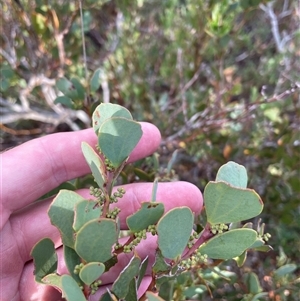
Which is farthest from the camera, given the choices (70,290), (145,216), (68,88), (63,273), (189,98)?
(189,98)

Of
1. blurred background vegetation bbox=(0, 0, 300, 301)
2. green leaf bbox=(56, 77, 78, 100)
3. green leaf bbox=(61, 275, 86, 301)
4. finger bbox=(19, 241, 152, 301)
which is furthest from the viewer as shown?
blurred background vegetation bbox=(0, 0, 300, 301)

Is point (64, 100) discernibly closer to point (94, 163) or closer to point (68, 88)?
point (68, 88)

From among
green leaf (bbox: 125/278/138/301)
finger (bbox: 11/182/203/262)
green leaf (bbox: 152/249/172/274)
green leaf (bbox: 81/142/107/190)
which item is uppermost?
green leaf (bbox: 81/142/107/190)

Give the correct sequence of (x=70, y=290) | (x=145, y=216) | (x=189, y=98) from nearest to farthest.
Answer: (x=70, y=290) < (x=145, y=216) < (x=189, y=98)

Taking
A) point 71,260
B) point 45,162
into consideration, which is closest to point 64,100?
point 45,162

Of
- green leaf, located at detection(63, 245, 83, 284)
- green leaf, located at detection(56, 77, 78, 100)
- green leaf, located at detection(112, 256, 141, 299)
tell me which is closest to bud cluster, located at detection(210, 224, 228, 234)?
green leaf, located at detection(112, 256, 141, 299)

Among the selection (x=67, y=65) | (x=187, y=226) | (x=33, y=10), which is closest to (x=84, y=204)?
(x=187, y=226)

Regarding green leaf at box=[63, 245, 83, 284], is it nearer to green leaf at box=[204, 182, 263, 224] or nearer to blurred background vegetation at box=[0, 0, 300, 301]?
green leaf at box=[204, 182, 263, 224]
